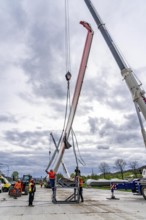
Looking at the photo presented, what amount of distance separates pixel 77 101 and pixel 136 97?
916 cm

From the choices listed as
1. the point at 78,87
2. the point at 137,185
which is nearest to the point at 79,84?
the point at 78,87

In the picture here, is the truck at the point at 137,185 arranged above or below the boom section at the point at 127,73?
below

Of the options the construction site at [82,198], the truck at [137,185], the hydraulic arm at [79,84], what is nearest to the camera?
the construction site at [82,198]

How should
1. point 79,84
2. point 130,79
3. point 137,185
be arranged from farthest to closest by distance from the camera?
point 79,84, point 137,185, point 130,79

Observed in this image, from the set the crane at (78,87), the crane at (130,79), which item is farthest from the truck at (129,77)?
the crane at (78,87)

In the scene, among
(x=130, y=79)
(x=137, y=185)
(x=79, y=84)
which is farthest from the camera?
(x=79, y=84)

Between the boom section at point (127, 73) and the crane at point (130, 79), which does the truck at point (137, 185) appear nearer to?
the crane at point (130, 79)

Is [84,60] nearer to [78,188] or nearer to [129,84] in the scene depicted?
[129,84]

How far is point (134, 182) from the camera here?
2350cm

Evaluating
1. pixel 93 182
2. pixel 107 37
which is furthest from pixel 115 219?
pixel 93 182

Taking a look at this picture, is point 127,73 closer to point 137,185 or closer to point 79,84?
point 79,84

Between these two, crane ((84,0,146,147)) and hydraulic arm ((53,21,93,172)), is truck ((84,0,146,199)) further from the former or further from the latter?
hydraulic arm ((53,21,93,172))

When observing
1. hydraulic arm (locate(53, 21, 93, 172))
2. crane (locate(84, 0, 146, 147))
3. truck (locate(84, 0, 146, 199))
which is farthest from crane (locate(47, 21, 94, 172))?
crane (locate(84, 0, 146, 147))

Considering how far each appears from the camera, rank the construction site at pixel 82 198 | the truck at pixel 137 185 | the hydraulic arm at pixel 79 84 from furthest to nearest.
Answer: the hydraulic arm at pixel 79 84, the truck at pixel 137 185, the construction site at pixel 82 198
